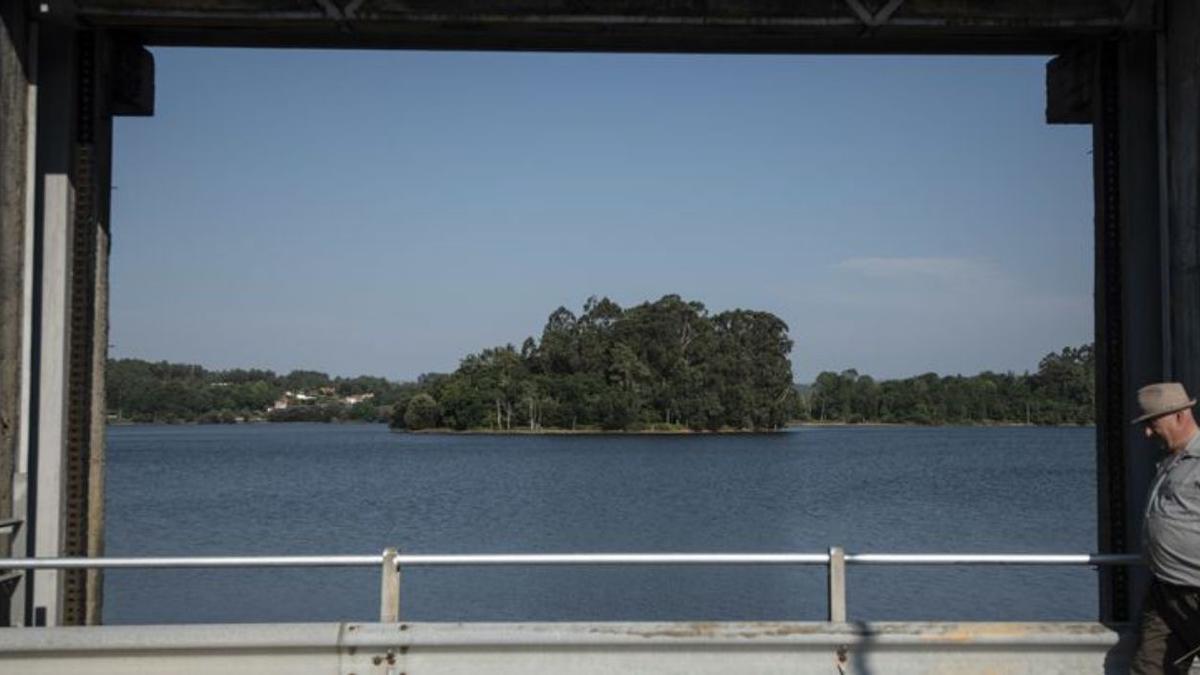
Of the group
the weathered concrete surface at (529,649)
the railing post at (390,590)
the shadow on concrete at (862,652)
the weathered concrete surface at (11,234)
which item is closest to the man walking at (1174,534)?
the weathered concrete surface at (529,649)

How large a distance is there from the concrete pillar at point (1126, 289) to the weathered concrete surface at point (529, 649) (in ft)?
6.14

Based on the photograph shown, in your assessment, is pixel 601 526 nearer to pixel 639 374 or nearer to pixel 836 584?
pixel 836 584

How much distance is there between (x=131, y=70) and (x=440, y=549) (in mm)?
31969

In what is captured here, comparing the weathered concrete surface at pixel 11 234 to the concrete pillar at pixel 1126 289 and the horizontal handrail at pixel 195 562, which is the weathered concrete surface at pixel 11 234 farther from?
the concrete pillar at pixel 1126 289

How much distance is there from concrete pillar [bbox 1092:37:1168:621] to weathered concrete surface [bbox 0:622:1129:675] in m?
1.87

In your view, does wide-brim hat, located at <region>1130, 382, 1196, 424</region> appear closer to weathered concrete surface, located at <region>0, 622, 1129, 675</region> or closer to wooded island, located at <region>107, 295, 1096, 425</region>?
weathered concrete surface, located at <region>0, 622, 1129, 675</region>

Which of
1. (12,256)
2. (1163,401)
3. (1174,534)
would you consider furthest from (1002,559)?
(12,256)

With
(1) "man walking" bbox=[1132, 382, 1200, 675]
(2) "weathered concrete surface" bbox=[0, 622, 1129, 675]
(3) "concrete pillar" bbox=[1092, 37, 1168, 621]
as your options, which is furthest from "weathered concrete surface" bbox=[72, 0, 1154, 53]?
(2) "weathered concrete surface" bbox=[0, 622, 1129, 675]

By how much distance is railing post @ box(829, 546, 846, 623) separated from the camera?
755cm

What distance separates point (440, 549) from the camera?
4112 cm

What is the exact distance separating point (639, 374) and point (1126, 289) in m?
149

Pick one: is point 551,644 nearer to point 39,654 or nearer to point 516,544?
point 39,654

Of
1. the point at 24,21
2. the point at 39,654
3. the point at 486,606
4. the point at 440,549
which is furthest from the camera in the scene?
the point at 440,549

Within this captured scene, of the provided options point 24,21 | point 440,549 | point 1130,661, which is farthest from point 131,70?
point 440,549
